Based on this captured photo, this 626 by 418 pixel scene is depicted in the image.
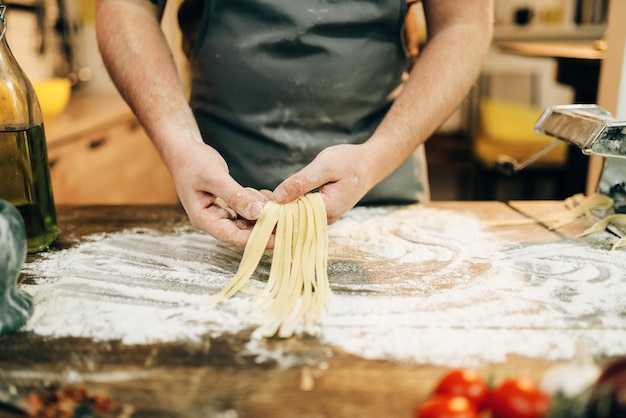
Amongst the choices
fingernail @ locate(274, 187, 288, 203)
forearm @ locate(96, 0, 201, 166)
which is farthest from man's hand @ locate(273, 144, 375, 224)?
forearm @ locate(96, 0, 201, 166)

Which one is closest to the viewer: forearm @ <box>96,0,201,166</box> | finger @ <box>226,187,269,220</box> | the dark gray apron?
finger @ <box>226,187,269,220</box>

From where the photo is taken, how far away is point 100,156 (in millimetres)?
2445

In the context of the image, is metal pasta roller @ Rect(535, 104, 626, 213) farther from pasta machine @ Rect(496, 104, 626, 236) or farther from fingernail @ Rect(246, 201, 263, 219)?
fingernail @ Rect(246, 201, 263, 219)

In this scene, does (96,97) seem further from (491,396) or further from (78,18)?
(491,396)

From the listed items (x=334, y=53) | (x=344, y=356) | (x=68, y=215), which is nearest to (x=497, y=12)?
(x=334, y=53)

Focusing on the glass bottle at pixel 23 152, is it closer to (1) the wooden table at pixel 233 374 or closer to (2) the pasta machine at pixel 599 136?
(1) the wooden table at pixel 233 374

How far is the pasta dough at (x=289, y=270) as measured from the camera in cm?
A: 71

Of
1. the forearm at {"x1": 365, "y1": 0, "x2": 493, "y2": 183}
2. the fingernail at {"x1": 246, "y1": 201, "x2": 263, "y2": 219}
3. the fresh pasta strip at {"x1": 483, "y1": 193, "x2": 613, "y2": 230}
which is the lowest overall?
the fresh pasta strip at {"x1": 483, "y1": 193, "x2": 613, "y2": 230}

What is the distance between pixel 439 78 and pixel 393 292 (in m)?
0.55

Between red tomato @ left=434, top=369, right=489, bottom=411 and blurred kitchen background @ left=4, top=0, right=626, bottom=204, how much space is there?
1.10 metres

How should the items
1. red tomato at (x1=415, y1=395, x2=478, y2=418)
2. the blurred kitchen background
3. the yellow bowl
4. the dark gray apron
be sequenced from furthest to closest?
the blurred kitchen background → the yellow bowl → the dark gray apron → red tomato at (x1=415, y1=395, x2=478, y2=418)

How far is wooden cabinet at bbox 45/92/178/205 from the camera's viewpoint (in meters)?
2.10

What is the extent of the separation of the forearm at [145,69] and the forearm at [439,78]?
384mm

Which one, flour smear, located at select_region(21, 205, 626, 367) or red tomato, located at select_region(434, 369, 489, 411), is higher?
red tomato, located at select_region(434, 369, 489, 411)
